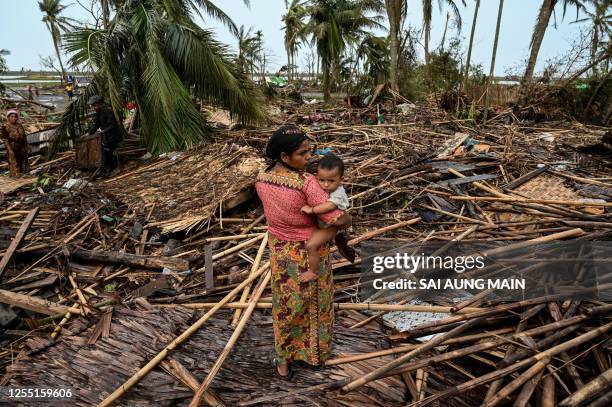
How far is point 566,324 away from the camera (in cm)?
222

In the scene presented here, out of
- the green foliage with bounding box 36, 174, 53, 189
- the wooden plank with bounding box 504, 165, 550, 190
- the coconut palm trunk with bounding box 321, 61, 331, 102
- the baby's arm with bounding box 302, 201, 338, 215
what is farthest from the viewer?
the coconut palm trunk with bounding box 321, 61, 331, 102

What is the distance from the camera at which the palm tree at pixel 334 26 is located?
710 inches

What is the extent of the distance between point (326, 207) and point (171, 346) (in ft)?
5.00

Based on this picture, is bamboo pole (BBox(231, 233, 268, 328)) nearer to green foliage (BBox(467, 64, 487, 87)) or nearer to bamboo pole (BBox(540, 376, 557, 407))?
bamboo pole (BBox(540, 376, 557, 407))

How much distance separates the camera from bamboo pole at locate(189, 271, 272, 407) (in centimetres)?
216

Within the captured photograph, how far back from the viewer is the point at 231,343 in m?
2.50

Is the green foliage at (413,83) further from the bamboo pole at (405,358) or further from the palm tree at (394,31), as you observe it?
the bamboo pole at (405,358)

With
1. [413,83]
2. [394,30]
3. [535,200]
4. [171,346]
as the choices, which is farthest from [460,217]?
[413,83]

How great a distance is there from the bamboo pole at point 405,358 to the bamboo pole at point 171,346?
4.29 ft

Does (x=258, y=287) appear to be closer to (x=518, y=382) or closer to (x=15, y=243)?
(x=518, y=382)

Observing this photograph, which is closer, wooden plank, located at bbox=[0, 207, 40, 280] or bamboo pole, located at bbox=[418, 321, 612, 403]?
bamboo pole, located at bbox=[418, 321, 612, 403]

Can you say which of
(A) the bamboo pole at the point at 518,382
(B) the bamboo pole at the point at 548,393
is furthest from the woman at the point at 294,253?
(B) the bamboo pole at the point at 548,393

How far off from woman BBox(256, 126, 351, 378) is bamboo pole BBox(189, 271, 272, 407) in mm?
346

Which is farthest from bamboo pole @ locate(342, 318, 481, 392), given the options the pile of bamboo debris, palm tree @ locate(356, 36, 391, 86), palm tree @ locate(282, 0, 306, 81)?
palm tree @ locate(282, 0, 306, 81)
